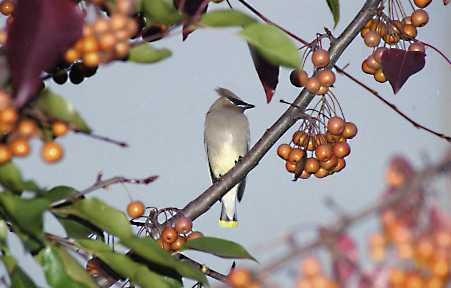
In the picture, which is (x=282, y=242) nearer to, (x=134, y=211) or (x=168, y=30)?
(x=168, y=30)

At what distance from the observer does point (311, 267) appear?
34 cm

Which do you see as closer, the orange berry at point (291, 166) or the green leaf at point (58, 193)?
the green leaf at point (58, 193)

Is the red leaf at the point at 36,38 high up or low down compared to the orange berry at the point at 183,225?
up

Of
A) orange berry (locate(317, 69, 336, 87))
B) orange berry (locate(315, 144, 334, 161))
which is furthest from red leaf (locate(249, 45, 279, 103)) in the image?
orange berry (locate(315, 144, 334, 161))

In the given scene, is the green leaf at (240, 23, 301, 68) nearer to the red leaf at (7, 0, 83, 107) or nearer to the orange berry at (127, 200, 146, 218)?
the red leaf at (7, 0, 83, 107)

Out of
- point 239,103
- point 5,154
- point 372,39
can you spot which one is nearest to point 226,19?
point 5,154

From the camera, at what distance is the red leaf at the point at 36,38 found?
14.8 inches

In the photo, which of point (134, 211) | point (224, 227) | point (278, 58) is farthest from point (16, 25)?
point (224, 227)

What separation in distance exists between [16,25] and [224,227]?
1.45 m

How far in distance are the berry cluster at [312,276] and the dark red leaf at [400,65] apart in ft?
1.12

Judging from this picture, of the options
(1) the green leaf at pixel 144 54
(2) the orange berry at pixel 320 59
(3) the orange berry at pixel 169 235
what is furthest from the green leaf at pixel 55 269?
(2) the orange berry at pixel 320 59

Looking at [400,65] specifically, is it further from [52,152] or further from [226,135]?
[226,135]

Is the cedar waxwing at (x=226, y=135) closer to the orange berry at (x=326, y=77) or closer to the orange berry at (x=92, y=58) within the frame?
the orange berry at (x=326, y=77)

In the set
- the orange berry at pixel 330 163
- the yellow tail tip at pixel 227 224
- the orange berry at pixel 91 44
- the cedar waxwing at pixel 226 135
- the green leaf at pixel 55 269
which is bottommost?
the yellow tail tip at pixel 227 224
